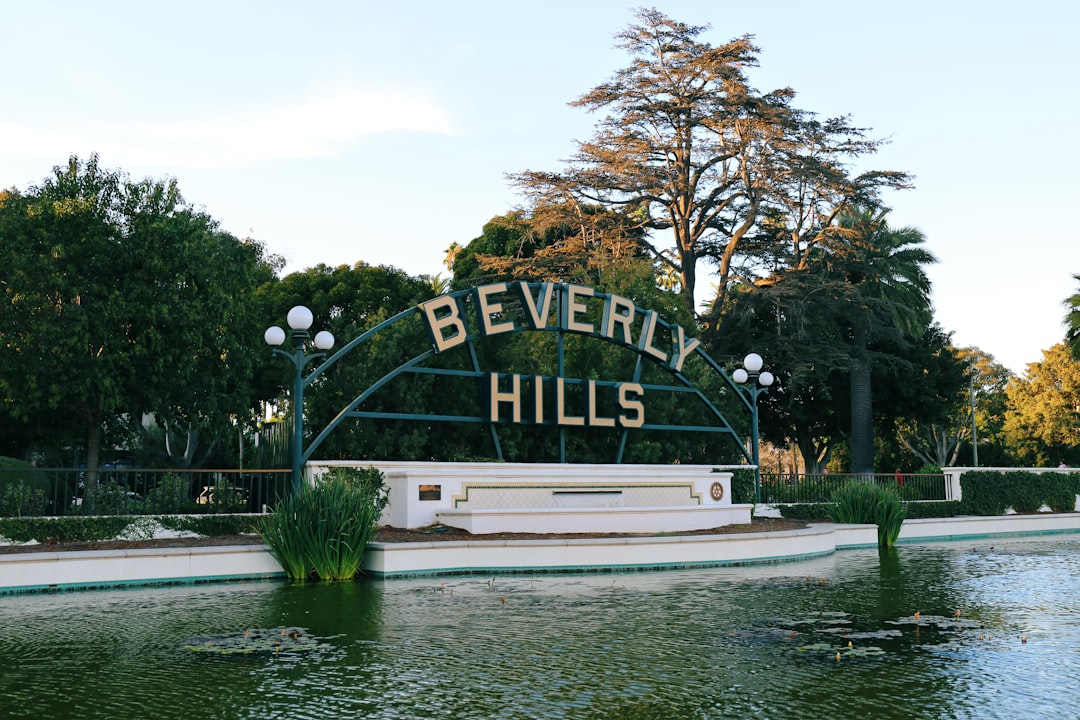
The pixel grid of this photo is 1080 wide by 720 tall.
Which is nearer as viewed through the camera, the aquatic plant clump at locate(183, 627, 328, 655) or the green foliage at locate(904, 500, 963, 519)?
the aquatic plant clump at locate(183, 627, 328, 655)

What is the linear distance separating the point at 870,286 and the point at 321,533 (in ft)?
105

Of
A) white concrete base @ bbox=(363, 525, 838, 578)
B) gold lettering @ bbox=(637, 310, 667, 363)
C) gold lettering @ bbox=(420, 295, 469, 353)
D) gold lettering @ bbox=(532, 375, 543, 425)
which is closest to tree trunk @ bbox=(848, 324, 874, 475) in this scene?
gold lettering @ bbox=(637, 310, 667, 363)

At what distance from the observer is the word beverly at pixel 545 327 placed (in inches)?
885

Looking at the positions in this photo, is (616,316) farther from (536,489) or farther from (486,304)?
(536,489)

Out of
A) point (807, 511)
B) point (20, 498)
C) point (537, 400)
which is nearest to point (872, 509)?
point (807, 511)

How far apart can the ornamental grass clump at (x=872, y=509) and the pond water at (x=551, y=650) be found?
8.53 m

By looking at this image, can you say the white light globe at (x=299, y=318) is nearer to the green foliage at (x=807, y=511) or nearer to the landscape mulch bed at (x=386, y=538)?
the landscape mulch bed at (x=386, y=538)

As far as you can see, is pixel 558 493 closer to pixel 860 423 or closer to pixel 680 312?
pixel 680 312

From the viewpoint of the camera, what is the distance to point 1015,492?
3234 centimetres

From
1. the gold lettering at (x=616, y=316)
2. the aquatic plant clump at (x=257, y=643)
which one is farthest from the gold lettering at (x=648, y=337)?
the aquatic plant clump at (x=257, y=643)

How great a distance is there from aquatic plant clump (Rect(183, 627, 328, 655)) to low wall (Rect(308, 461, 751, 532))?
8513 mm

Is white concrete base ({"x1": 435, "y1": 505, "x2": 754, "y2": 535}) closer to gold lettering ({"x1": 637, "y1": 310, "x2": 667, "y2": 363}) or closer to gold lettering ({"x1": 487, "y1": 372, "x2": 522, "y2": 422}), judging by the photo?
gold lettering ({"x1": 487, "y1": 372, "x2": 522, "y2": 422})

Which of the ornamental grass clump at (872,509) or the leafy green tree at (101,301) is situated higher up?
the leafy green tree at (101,301)

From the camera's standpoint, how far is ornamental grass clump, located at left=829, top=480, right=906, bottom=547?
23.4 m
